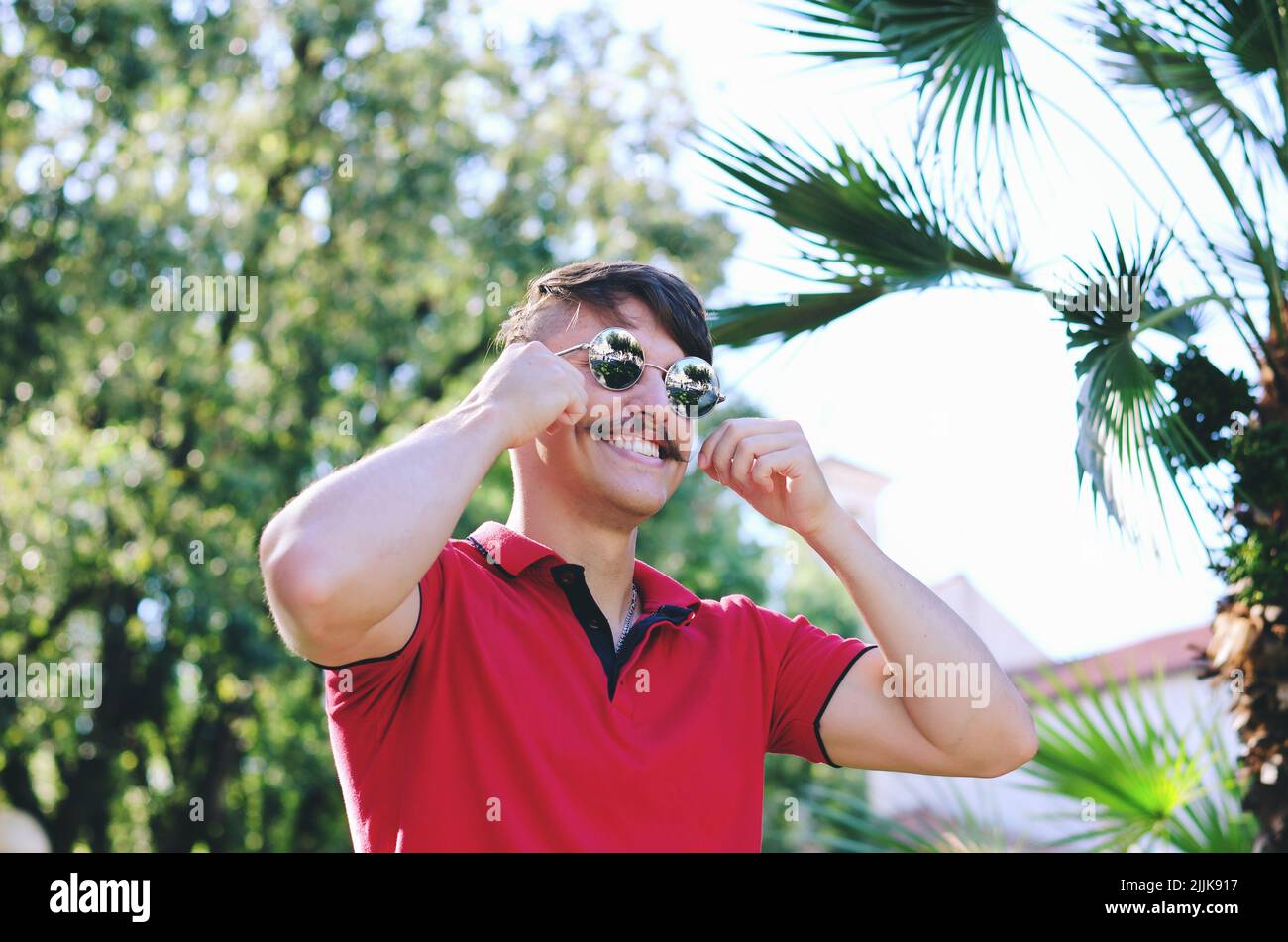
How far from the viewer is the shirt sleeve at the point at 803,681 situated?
91.2 inches

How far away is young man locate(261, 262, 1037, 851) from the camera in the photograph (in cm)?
182

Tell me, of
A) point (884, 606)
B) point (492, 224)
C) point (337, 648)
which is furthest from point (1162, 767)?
point (492, 224)

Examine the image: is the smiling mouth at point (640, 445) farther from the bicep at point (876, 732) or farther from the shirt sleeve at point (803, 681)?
the bicep at point (876, 732)

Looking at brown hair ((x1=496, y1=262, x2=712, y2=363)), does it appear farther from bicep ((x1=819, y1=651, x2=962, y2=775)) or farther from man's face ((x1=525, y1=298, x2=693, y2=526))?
bicep ((x1=819, y1=651, x2=962, y2=775))

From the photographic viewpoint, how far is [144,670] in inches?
482

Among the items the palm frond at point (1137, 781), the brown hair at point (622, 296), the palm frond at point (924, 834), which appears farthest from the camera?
the palm frond at point (924, 834)

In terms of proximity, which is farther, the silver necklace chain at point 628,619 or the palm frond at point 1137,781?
the palm frond at point 1137,781

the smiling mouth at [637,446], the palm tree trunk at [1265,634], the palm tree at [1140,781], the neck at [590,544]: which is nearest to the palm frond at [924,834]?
the palm tree at [1140,781]

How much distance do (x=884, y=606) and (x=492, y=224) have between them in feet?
32.7

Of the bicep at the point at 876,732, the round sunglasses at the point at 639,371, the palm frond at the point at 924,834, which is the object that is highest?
the round sunglasses at the point at 639,371

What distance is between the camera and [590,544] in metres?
2.27

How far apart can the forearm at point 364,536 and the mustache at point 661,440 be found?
0.39 meters

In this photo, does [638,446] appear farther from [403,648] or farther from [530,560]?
[403,648]
